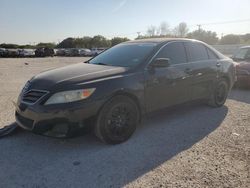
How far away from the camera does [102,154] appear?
367cm

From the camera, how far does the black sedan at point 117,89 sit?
3529 mm

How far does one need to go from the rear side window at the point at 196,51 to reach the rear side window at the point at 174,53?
0.58 feet

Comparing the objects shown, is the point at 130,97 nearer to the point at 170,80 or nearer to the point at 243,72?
the point at 170,80

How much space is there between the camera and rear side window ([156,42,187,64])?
471 centimetres

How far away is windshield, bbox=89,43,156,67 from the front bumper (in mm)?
1156

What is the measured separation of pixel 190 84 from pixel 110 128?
2094 mm

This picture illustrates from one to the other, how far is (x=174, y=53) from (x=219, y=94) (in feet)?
6.16

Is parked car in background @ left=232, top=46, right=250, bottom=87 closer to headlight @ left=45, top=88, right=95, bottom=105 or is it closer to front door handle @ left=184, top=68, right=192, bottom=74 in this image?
front door handle @ left=184, top=68, right=192, bottom=74

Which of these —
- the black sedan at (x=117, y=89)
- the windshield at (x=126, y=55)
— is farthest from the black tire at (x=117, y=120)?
the windshield at (x=126, y=55)

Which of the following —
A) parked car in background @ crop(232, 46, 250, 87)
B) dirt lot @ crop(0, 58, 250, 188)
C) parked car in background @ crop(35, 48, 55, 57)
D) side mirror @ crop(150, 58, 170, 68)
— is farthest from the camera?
parked car in background @ crop(35, 48, 55, 57)

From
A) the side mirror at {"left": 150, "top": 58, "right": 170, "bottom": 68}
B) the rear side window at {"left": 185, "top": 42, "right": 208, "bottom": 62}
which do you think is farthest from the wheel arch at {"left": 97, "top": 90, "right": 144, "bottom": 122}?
the rear side window at {"left": 185, "top": 42, "right": 208, "bottom": 62}

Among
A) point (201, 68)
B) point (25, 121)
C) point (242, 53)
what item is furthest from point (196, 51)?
point (242, 53)

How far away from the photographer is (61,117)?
137 inches

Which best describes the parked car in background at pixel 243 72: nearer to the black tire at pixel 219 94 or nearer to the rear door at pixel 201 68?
the black tire at pixel 219 94
